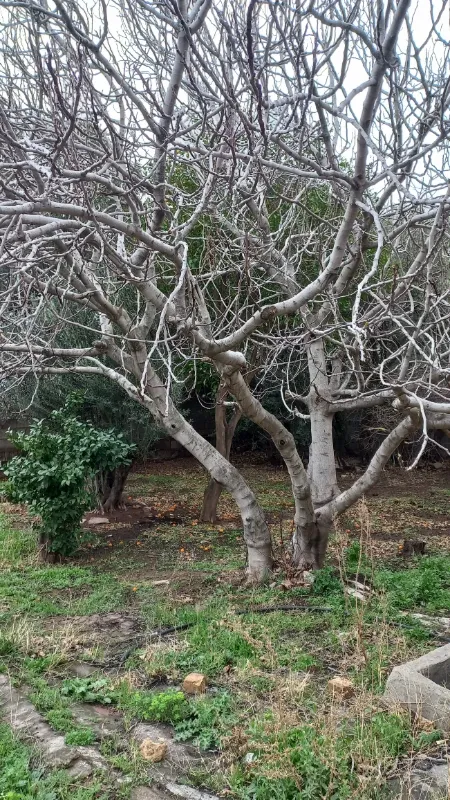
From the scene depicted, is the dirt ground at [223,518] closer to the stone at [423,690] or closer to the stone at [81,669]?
the stone at [423,690]

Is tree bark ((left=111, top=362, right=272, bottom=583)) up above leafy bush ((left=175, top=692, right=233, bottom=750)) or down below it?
above

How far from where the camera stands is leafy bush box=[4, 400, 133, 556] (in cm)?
566

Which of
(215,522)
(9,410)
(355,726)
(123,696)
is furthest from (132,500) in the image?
(355,726)

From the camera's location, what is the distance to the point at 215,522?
800 centimetres

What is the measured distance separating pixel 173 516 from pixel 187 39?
6067 millimetres

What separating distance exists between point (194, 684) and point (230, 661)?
41cm

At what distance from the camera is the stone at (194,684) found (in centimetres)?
321

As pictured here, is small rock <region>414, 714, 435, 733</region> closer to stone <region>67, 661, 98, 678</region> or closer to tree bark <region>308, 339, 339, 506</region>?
stone <region>67, 661, 98, 678</region>

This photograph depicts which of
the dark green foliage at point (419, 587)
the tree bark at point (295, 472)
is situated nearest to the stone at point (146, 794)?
the dark green foliage at point (419, 587)

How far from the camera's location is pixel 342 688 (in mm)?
3074

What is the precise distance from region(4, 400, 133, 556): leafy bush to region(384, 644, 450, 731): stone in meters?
3.41

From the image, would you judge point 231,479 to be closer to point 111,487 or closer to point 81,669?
point 81,669

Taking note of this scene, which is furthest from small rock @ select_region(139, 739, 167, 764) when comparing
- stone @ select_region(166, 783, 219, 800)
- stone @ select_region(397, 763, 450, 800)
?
stone @ select_region(397, 763, 450, 800)

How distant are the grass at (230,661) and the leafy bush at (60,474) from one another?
0.33 metres
